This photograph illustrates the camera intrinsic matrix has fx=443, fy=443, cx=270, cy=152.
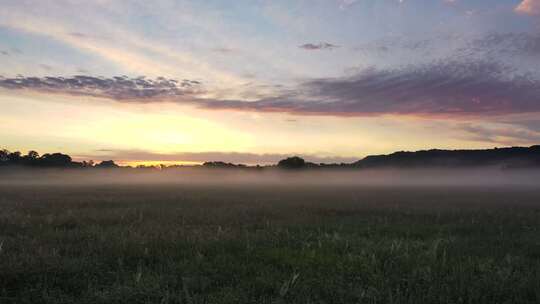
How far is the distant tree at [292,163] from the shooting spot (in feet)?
527

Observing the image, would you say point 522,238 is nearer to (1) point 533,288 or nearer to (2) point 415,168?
(1) point 533,288

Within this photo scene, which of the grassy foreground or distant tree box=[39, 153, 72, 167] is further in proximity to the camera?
distant tree box=[39, 153, 72, 167]

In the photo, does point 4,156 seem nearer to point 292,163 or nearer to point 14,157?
point 14,157

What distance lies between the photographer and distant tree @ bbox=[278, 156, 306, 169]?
160750 mm

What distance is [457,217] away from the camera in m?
16.0

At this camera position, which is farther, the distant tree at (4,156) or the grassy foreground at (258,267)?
the distant tree at (4,156)

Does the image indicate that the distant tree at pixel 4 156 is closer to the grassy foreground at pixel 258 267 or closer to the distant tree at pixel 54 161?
the distant tree at pixel 54 161

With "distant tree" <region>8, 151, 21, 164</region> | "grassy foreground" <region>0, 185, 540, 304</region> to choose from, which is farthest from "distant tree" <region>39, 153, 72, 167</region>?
"grassy foreground" <region>0, 185, 540, 304</region>

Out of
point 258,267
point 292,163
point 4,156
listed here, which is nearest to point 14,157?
point 4,156

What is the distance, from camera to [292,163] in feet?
532

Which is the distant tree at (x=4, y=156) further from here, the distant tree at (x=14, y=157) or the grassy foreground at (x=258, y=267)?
the grassy foreground at (x=258, y=267)

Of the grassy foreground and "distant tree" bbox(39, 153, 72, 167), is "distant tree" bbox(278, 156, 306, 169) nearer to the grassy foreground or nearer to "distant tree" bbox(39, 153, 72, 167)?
"distant tree" bbox(39, 153, 72, 167)

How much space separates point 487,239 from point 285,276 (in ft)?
20.7

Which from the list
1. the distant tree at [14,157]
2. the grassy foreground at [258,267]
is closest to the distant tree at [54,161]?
the distant tree at [14,157]
